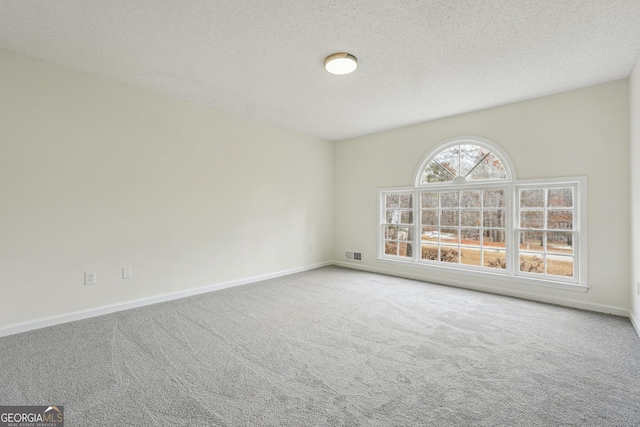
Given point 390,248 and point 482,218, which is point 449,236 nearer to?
point 482,218

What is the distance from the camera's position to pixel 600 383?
1.98m

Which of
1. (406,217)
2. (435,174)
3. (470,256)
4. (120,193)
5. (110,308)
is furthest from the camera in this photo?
(406,217)

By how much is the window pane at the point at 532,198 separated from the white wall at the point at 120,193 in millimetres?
3656

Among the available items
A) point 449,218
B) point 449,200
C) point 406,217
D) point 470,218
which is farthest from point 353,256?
point 470,218

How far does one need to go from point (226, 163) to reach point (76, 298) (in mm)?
2413

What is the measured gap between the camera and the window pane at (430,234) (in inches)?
191

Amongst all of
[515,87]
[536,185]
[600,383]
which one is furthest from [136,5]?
[536,185]

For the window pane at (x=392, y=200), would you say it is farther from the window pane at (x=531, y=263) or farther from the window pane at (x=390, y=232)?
the window pane at (x=531, y=263)

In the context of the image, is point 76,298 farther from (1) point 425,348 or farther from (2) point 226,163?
(1) point 425,348

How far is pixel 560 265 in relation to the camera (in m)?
3.71

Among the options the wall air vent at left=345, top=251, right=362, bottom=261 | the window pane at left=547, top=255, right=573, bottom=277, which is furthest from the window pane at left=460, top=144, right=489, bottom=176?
the wall air vent at left=345, top=251, right=362, bottom=261

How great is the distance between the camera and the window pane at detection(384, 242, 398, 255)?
210 inches

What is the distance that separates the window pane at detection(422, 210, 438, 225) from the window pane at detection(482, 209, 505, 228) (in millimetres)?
721

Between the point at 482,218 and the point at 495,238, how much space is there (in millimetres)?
339
